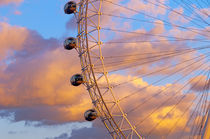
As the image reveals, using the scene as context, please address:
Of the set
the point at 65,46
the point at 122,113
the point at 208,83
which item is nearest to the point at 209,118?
the point at 208,83

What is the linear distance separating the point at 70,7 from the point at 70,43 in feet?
8.09

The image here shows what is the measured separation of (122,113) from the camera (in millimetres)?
20828

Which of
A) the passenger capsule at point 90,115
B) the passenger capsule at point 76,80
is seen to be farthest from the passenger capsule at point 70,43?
the passenger capsule at point 90,115

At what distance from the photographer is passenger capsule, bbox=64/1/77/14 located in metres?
22.2

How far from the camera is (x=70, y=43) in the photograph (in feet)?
70.1

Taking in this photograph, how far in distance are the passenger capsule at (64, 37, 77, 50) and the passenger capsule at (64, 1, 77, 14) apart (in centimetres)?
195

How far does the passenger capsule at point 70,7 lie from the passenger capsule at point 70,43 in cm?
195

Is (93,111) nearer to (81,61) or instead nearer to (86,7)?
(81,61)

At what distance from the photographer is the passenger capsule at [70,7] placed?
22.2 metres

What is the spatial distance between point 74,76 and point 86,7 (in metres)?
4.50

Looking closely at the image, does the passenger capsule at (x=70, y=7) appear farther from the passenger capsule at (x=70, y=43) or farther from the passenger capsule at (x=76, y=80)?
the passenger capsule at (x=76, y=80)

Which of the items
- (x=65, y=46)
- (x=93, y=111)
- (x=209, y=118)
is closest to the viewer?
(x=209, y=118)

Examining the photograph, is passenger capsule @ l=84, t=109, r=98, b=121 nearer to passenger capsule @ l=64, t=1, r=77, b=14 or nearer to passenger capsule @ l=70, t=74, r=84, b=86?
passenger capsule @ l=70, t=74, r=84, b=86

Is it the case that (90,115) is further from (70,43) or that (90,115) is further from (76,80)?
(70,43)
